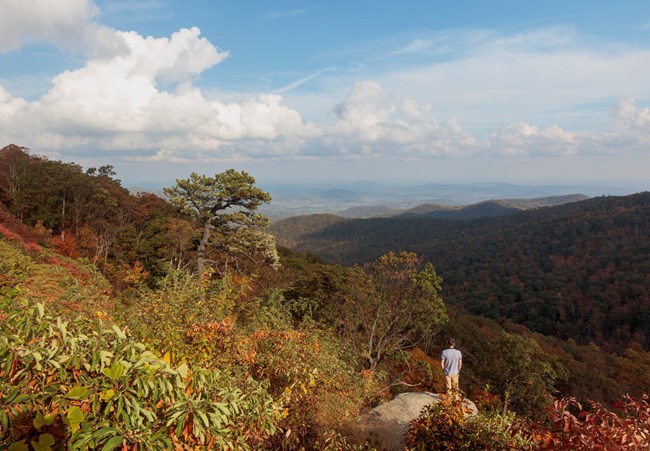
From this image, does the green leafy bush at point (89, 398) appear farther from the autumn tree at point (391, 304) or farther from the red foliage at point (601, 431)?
the autumn tree at point (391, 304)

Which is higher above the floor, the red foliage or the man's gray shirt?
the red foliage

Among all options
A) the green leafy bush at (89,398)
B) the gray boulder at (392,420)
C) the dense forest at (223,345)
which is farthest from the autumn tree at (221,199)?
the green leafy bush at (89,398)

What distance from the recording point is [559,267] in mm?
89438

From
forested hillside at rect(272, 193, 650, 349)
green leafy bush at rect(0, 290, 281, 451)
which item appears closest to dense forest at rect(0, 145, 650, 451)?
green leafy bush at rect(0, 290, 281, 451)

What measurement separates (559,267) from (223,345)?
339 feet

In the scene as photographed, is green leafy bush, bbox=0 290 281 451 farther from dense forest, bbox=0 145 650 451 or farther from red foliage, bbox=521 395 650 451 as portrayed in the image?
red foliage, bbox=521 395 650 451

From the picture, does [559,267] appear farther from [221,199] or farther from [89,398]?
[89,398]

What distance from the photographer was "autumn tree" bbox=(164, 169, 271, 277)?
15859 millimetres

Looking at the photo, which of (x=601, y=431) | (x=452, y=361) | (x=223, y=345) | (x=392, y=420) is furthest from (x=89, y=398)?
(x=452, y=361)

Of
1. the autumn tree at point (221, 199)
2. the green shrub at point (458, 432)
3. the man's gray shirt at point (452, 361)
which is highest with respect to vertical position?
the autumn tree at point (221, 199)

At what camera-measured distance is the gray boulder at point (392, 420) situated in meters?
7.76

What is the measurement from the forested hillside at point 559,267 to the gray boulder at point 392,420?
6218 cm

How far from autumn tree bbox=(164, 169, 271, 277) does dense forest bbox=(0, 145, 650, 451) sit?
0.07 m

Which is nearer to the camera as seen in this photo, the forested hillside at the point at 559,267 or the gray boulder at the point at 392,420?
the gray boulder at the point at 392,420
